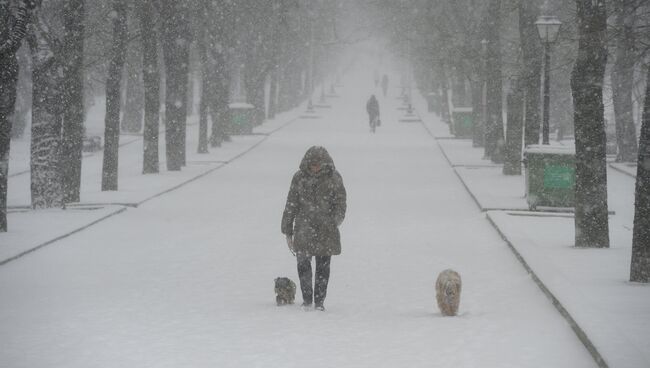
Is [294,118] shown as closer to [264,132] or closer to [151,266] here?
[264,132]

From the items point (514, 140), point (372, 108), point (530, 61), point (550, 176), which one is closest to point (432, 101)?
point (372, 108)

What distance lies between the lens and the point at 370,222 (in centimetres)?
1931

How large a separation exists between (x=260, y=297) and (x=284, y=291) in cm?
76

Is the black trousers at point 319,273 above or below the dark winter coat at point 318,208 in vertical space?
below

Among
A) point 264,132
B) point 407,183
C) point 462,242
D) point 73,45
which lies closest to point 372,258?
point 462,242

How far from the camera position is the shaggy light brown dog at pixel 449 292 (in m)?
10.6

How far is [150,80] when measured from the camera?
28.1 m

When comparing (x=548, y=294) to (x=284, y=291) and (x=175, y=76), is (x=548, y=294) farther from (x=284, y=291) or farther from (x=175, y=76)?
(x=175, y=76)

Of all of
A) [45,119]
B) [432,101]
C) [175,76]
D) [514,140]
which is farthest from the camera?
[432,101]

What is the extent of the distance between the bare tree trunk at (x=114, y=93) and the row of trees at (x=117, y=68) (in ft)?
0.07

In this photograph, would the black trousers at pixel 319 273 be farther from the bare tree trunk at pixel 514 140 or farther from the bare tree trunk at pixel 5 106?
the bare tree trunk at pixel 514 140

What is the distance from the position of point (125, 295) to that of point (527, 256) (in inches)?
205

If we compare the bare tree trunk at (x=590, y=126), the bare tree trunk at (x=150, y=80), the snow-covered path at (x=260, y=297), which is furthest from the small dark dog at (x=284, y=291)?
the bare tree trunk at (x=150, y=80)

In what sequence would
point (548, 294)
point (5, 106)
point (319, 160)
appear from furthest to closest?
point (5, 106)
point (548, 294)
point (319, 160)
